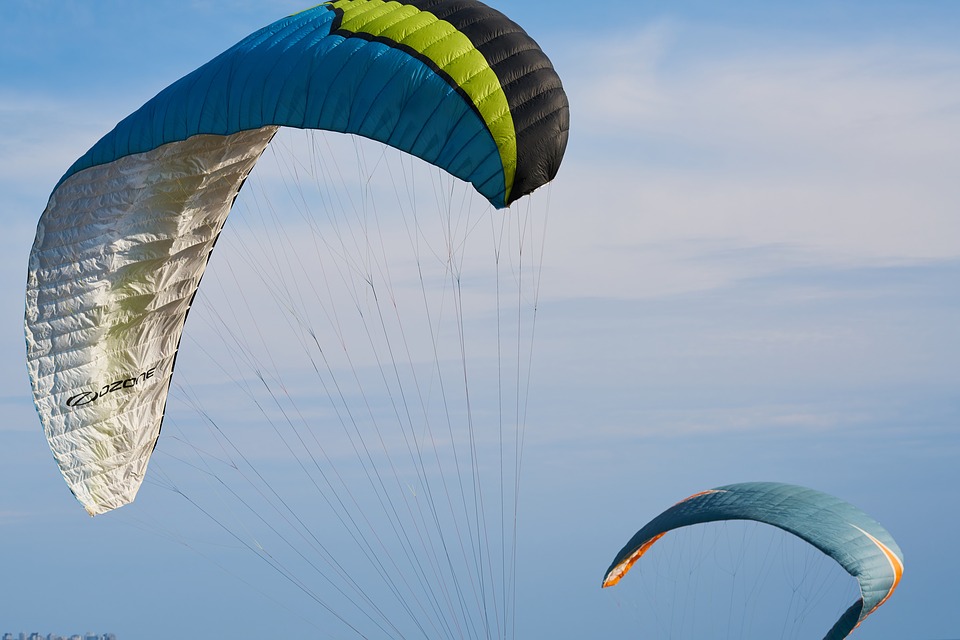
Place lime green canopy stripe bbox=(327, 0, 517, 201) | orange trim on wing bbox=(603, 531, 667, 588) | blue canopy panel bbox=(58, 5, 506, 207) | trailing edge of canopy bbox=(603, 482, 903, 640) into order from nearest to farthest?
lime green canopy stripe bbox=(327, 0, 517, 201) → blue canopy panel bbox=(58, 5, 506, 207) → trailing edge of canopy bbox=(603, 482, 903, 640) → orange trim on wing bbox=(603, 531, 667, 588)

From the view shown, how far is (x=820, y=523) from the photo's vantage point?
63.8ft

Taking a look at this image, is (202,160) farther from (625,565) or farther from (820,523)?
(625,565)

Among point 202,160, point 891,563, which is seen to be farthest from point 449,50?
point 891,563

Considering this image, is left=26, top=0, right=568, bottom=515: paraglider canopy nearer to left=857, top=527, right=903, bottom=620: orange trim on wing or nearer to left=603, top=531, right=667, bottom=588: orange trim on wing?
left=603, top=531, right=667, bottom=588: orange trim on wing

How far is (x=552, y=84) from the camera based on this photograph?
11.2 meters

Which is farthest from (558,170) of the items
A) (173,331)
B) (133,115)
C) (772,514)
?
(772,514)

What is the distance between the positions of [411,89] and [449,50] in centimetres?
47

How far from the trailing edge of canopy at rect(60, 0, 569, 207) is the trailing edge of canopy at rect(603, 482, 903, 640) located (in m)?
9.98

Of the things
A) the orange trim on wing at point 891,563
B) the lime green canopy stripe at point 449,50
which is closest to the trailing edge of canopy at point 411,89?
the lime green canopy stripe at point 449,50

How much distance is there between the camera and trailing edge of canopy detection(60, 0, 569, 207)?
10852mm

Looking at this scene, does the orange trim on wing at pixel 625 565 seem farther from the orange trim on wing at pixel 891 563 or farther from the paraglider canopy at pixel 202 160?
the paraglider canopy at pixel 202 160

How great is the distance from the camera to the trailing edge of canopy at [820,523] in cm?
1925

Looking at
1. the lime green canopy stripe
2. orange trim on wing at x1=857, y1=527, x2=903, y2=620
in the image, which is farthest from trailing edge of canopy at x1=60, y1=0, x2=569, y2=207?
orange trim on wing at x1=857, y1=527, x2=903, y2=620

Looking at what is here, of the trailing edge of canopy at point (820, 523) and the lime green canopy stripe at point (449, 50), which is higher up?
the lime green canopy stripe at point (449, 50)
